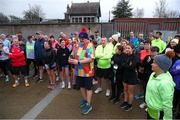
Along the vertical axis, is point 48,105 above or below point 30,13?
below

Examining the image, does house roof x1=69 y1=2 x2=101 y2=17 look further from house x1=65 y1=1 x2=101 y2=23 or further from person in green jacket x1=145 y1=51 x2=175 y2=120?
person in green jacket x1=145 y1=51 x2=175 y2=120

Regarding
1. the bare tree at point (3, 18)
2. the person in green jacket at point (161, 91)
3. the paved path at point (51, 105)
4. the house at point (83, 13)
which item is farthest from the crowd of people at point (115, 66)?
the house at point (83, 13)

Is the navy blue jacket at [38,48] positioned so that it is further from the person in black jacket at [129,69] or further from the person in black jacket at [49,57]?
the person in black jacket at [129,69]

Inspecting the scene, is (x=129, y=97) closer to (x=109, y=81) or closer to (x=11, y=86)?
(x=109, y=81)

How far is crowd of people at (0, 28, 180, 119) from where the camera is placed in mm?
3023

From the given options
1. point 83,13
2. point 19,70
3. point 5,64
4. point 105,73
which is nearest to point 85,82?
point 105,73

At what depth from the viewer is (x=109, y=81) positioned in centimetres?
660

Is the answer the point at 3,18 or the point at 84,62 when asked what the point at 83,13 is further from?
the point at 84,62

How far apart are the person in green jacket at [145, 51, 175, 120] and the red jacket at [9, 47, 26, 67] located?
18.2 feet

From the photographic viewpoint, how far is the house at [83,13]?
4231cm

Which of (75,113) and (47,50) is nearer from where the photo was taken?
(75,113)

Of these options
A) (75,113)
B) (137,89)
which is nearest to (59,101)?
(75,113)

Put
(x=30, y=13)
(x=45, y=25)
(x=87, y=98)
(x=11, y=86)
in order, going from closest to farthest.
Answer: (x=87, y=98) < (x=11, y=86) < (x=45, y=25) < (x=30, y=13)

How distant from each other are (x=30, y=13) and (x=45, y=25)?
34502 millimetres
